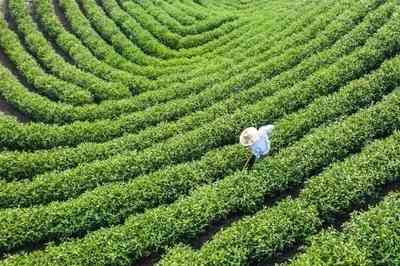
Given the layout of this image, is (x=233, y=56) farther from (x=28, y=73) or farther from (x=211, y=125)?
(x=28, y=73)

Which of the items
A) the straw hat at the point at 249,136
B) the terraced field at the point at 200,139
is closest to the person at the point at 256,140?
the straw hat at the point at 249,136

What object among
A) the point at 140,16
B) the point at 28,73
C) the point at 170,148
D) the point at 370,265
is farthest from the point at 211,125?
the point at 140,16

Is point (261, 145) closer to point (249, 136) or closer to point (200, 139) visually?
point (249, 136)

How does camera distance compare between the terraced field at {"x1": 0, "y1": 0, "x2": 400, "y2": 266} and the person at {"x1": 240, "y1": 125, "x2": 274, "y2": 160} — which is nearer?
the terraced field at {"x1": 0, "y1": 0, "x2": 400, "y2": 266}

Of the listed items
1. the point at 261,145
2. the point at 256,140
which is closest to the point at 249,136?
the point at 256,140

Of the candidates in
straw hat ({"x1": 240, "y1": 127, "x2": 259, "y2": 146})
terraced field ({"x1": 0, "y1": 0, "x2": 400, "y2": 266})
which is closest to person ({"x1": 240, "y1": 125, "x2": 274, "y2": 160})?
straw hat ({"x1": 240, "y1": 127, "x2": 259, "y2": 146})

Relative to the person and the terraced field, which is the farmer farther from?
the terraced field

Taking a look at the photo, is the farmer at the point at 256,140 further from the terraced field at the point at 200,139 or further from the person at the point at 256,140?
the terraced field at the point at 200,139
